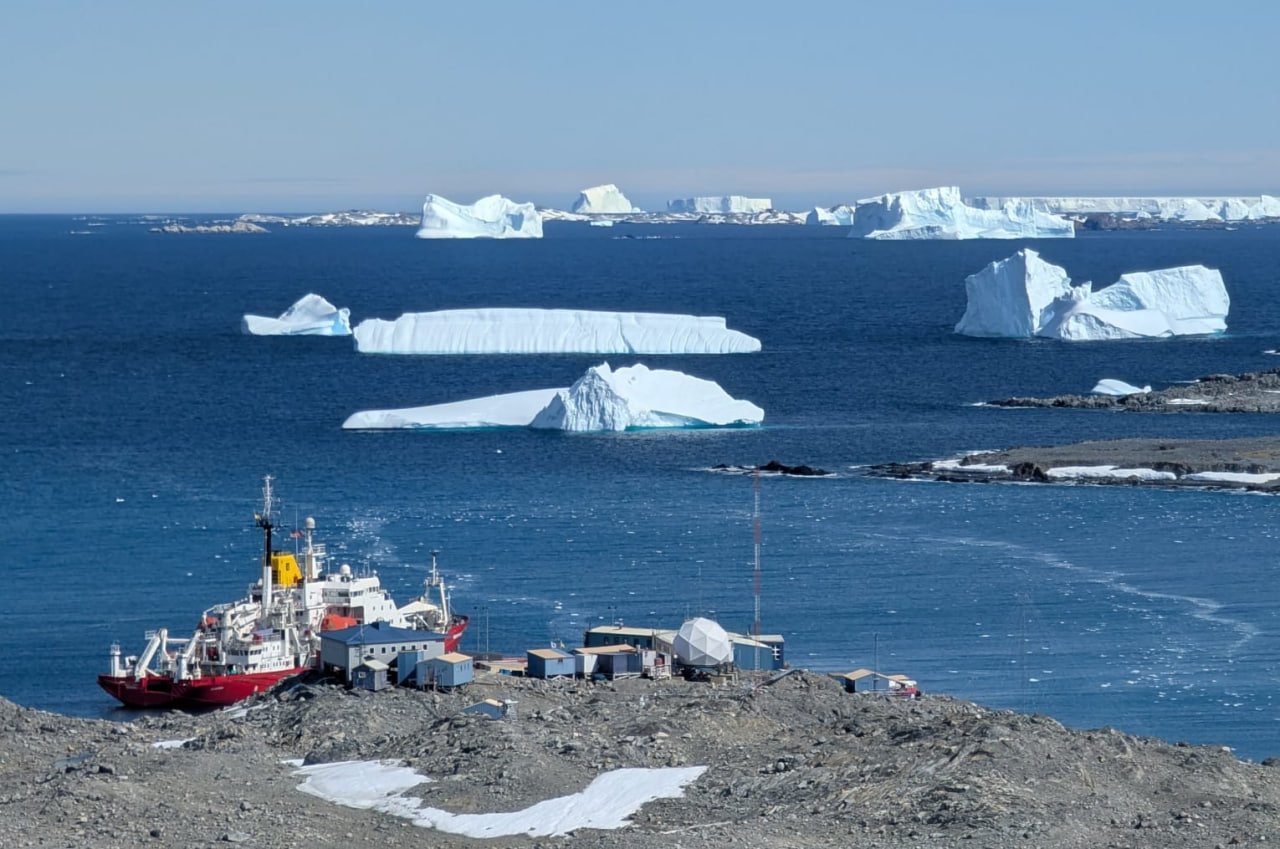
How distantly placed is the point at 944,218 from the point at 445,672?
442 ft

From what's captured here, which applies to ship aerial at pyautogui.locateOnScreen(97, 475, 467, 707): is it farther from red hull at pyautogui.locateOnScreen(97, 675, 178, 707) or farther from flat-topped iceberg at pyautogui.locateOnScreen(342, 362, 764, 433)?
flat-topped iceberg at pyautogui.locateOnScreen(342, 362, 764, 433)

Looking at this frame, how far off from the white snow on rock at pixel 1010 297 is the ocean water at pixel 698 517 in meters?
1.28

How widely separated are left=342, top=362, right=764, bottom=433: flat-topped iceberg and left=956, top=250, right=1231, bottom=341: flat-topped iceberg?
24512mm

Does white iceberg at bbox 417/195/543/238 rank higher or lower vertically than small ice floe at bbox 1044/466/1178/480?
higher

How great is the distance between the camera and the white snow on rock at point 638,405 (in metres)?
50.7

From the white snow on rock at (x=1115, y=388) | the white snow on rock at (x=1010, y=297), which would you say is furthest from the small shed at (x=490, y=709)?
the white snow on rock at (x=1010, y=297)

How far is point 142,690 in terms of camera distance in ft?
87.5

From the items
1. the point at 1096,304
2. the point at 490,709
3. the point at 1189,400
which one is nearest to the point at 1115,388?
the point at 1189,400

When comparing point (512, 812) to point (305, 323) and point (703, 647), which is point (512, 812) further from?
A: point (305, 323)

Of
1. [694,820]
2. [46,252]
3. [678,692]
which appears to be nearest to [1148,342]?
[678,692]

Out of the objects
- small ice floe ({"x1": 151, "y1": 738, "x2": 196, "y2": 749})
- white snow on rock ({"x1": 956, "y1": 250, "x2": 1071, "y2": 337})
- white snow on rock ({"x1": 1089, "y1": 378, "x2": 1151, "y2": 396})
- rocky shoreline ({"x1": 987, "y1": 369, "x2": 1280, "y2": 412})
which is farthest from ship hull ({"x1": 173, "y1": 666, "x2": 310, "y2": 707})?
white snow on rock ({"x1": 956, "y1": 250, "x2": 1071, "y2": 337})

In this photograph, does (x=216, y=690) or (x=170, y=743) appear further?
(x=216, y=690)

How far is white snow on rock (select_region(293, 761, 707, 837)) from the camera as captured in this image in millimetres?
18047

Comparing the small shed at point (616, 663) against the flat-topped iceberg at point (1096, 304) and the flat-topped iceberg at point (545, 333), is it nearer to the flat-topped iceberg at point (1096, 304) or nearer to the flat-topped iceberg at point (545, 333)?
the flat-topped iceberg at point (545, 333)
